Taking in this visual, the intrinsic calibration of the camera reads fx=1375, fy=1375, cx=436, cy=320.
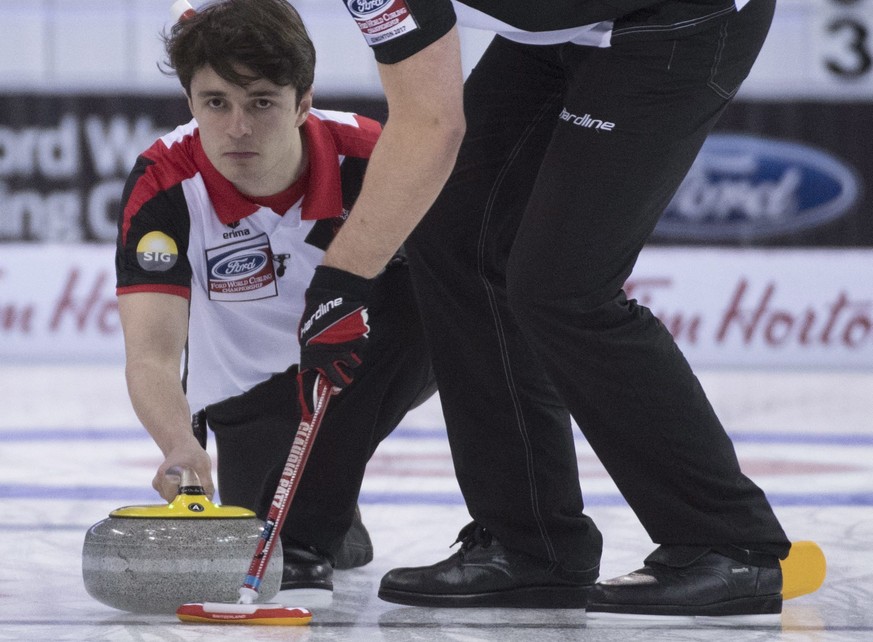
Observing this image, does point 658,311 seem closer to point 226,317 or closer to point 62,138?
point 62,138

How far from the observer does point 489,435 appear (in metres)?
2.21

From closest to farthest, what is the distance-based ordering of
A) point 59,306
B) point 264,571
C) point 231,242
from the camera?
point 264,571
point 231,242
point 59,306

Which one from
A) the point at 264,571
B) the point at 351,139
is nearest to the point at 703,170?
the point at 351,139

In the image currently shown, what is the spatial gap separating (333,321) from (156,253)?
497mm

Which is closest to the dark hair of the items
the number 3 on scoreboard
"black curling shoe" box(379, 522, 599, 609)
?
"black curling shoe" box(379, 522, 599, 609)

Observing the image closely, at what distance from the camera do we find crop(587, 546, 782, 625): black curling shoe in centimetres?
200

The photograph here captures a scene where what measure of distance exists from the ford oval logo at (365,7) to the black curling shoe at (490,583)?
34.9 inches

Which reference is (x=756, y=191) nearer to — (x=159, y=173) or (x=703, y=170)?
(x=703, y=170)

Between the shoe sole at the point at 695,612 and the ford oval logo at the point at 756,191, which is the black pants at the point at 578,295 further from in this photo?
the ford oval logo at the point at 756,191

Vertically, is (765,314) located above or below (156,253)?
below

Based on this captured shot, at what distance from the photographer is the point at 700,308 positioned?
841cm

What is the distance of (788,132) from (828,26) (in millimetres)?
1451

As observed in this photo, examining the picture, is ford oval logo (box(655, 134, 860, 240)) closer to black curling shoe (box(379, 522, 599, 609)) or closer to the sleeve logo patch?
black curling shoe (box(379, 522, 599, 609))

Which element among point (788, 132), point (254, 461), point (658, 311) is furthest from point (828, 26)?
point (254, 461)
